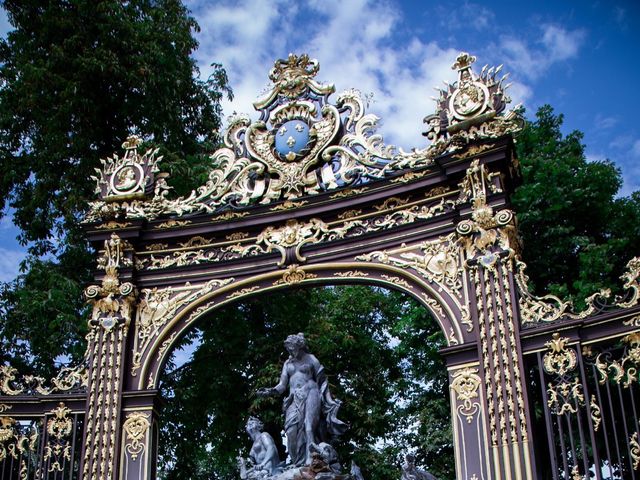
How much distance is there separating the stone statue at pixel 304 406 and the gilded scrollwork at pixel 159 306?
1372 mm

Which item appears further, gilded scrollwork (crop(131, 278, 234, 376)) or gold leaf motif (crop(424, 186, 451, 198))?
gilded scrollwork (crop(131, 278, 234, 376))

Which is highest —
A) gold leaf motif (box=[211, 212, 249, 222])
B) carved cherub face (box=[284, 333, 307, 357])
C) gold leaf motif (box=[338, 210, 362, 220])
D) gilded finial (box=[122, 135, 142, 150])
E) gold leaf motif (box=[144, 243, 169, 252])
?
gilded finial (box=[122, 135, 142, 150])

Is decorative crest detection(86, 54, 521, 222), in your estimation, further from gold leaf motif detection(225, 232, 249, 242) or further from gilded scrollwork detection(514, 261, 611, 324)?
gilded scrollwork detection(514, 261, 611, 324)

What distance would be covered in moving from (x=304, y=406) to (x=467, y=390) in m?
1.89

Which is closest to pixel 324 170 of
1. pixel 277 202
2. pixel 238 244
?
pixel 277 202

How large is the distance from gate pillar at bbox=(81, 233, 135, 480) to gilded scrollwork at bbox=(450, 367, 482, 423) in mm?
3933

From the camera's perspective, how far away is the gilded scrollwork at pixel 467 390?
8.88m

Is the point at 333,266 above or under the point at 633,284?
above

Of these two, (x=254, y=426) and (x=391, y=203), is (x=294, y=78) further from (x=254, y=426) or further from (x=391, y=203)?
(x=254, y=426)

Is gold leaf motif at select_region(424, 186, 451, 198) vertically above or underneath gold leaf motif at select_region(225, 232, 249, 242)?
above

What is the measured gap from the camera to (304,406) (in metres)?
9.77

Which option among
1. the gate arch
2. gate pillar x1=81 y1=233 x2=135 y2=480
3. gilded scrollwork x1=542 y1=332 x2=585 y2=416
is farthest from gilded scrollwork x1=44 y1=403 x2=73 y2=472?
gilded scrollwork x1=542 y1=332 x2=585 y2=416

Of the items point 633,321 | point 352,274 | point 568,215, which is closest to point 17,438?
point 352,274

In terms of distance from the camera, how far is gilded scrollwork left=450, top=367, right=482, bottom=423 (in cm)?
888
